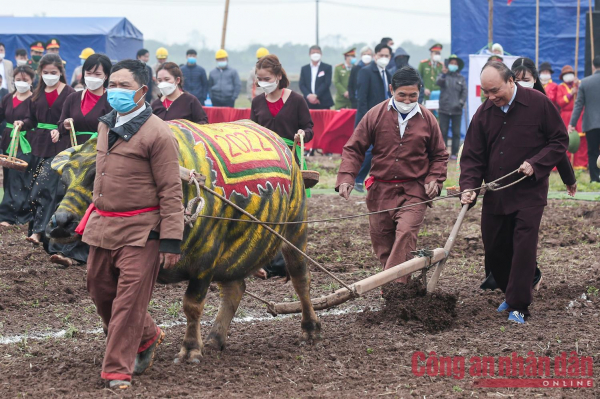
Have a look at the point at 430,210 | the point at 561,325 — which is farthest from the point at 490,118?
the point at 430,210

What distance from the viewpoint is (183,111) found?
28.3ft

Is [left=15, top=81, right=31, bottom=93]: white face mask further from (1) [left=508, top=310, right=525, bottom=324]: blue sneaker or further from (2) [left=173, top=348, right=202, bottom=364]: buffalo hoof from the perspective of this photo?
(1) [left=508, top=310, right=525, bottom=324]: blue sneaker

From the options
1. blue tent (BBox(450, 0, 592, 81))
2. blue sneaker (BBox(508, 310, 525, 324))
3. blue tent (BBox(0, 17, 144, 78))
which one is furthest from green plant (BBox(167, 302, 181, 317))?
blue tent (BBox(0, 17, 144, 78))

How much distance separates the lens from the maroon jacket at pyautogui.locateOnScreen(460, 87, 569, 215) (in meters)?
6.83

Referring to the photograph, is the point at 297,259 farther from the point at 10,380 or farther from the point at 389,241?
the point at 10,380

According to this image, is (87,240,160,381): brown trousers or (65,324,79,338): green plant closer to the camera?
(87,240,160,381): brown trousers

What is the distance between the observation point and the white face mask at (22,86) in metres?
10.4

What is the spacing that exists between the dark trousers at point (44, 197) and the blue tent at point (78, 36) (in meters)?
16.9

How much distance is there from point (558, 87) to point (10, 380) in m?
13.8

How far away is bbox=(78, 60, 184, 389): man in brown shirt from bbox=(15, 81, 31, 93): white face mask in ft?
19.2

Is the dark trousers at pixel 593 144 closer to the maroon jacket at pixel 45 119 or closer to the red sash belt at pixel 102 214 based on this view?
the maroon jacket at pixel 45 119

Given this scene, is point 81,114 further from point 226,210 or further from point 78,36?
point 78,36

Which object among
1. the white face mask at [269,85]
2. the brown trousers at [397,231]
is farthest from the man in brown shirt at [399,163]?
the white face mask at [269,85]

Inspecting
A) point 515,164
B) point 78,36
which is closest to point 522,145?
point 515,164
